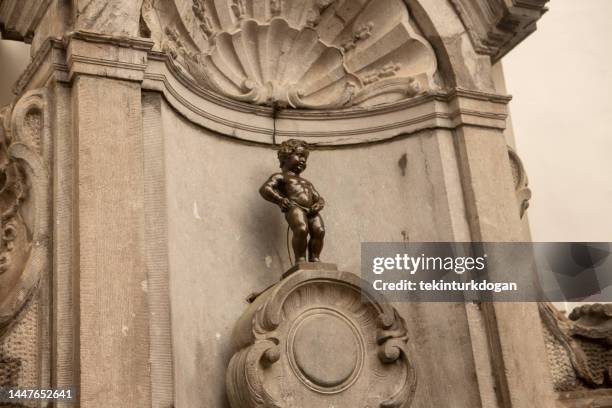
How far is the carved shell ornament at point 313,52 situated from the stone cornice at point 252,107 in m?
0.09

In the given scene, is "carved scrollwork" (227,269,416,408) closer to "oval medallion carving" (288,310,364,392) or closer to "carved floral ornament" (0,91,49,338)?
"oval medallion carving" (288,310,364,392)

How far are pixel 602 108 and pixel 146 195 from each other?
4.20 meters

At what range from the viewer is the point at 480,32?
566 centimetres

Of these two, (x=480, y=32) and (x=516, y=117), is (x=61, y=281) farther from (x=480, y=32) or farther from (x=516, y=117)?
(x=516, y=117)

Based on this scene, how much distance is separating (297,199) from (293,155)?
0.84 feet

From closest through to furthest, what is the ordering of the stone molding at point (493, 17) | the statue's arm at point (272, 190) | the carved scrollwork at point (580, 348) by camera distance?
1. the statue's arm at point (272, 190)
2. the carved scrollwork at point (580, 348)
3. the stone molding at point (493, 17)

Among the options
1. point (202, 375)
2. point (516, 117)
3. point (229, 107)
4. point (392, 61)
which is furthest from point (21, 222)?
point (516, 117)

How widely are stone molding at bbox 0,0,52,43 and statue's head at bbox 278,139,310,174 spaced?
1.42 metres

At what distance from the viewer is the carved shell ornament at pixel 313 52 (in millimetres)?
5469

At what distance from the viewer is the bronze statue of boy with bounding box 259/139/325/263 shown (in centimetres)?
476

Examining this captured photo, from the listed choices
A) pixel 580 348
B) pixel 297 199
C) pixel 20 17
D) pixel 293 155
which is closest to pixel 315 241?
pixel 297 199

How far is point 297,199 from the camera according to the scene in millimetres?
4863

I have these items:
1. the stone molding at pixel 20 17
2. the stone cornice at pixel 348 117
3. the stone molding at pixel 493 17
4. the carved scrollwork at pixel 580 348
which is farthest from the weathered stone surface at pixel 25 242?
the carved scrollwork at pixel 580 348

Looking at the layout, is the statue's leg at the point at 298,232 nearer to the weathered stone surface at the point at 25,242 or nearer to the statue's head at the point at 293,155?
the statue's head at the point at 293,155
